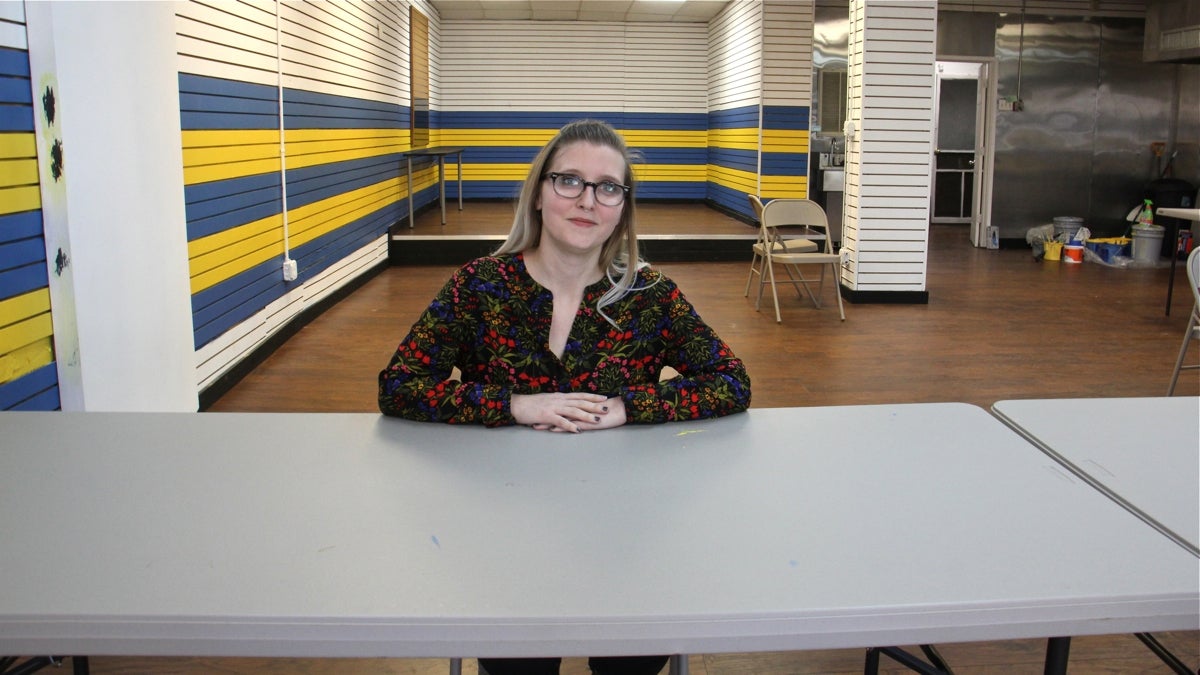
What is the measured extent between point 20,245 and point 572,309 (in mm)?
1862

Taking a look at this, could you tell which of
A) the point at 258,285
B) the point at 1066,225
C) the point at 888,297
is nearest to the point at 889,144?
the point at 888,297

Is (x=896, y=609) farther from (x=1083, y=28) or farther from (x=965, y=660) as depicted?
(x=1083, y=28)

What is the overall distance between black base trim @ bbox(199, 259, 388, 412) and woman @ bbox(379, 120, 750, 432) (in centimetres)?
311

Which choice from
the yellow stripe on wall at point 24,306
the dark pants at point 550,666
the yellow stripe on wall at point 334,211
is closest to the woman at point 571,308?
the dark pants at point 550,666

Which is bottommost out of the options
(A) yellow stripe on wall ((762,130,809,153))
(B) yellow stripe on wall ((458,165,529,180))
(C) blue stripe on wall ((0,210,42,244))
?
(C) blue stripe on wall ((0,210,42,244))

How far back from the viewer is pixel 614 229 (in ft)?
7.11

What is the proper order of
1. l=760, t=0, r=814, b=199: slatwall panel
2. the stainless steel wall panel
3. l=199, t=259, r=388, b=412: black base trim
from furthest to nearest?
the stainless steel wall panel
l=760, t=0, r=814, b=199: slatwall panel
l=199, t=259, r=388, b=412: black base trim

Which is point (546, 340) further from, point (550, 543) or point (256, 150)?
point (256, 150)

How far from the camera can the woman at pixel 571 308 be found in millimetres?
2053

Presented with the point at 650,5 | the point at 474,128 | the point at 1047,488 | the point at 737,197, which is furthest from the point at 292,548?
the point at 474,128

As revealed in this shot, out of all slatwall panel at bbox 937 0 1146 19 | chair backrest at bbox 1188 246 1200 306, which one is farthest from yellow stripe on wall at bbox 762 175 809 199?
chair backrest at bbox 1188 246 1200 306

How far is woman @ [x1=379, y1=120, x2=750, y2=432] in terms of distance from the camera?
6.73 feet

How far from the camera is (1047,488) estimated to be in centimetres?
152

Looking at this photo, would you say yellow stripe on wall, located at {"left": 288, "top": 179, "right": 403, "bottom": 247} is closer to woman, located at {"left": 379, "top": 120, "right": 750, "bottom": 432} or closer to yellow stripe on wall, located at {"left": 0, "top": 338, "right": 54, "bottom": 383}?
yellow stripe on wall, located at {"left": 0, "top": 338, "right": 54, "bottom": 383}
